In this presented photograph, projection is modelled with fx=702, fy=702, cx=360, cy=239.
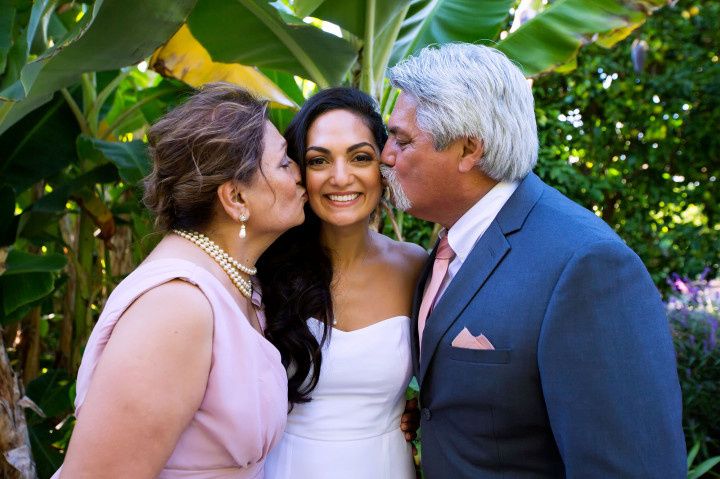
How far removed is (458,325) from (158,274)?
81 centimetres

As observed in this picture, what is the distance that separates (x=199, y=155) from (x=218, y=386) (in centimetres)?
65

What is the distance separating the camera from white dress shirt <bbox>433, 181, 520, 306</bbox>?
209 centimetres

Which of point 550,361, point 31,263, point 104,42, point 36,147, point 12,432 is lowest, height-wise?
point 12,432

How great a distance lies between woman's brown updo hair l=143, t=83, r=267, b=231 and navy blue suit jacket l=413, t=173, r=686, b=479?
0.72 m

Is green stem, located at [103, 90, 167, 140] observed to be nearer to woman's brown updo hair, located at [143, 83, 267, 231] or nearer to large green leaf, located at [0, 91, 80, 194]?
large green leaf, located at [0, 91, 80, 194]

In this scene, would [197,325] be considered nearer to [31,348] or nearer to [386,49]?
[386,49]

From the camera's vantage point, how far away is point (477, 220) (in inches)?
83.0

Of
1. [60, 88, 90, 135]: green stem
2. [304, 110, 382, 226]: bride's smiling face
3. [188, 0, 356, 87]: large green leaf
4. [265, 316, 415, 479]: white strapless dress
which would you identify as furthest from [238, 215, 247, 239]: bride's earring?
[60, 88, 90, 135]: green stem

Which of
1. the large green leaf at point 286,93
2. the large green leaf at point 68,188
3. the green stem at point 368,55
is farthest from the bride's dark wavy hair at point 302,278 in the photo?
the large green leaf at point 68,188

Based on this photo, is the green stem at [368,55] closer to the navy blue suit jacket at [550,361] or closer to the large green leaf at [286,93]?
the large green leaf at [286,93]

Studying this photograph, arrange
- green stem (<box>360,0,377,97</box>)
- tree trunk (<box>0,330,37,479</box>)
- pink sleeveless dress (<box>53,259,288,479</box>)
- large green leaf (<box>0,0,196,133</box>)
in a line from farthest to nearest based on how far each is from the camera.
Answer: green stem (<box>360,0,377,97</box>) → tree trunk (<box>0,330,37,479</box>) → large green leaf (<box>0,0,196,133</box>) → pink sleeveless dress (<box>53,259,288,479</box>)

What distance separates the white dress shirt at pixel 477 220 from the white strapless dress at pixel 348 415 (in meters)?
0.41

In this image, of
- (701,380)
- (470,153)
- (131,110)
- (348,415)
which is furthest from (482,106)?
(701,380)

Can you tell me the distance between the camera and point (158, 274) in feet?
5.88
